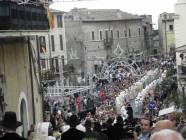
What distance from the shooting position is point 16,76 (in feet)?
67.9

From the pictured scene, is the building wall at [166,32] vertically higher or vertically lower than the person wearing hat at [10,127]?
lower

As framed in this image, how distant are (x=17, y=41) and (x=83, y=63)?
58.6 metres

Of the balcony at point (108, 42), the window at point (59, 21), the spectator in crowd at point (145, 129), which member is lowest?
the balcony at point (108, 42)

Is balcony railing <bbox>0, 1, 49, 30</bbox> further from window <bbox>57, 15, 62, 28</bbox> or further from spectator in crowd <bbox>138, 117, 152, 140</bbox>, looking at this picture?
window <bbox>57, 15, 62, 28</bbox>

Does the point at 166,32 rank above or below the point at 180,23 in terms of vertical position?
below

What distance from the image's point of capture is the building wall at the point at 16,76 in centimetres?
1948

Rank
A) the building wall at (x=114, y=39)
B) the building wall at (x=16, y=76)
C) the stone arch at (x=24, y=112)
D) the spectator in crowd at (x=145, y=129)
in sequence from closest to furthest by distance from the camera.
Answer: the spectator in crowd at (x=145, y=129) < the building wall at (x=16, y=76) < the stone arch at (x=24, y=112) < the building wall at (x=114, y=39)

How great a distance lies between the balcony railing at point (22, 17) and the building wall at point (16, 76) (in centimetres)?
71

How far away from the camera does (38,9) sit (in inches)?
865

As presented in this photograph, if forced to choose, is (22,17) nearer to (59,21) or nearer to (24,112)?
(24,112)

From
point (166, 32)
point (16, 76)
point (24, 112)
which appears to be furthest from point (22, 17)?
point (166, 32)

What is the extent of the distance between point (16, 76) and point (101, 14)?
225 feet

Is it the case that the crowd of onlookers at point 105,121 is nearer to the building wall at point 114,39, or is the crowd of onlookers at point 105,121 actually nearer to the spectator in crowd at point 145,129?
the spectator in crowd at point 145,129

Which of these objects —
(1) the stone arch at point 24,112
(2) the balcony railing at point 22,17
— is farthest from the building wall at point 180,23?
(1) the stone arch at point 24,112
